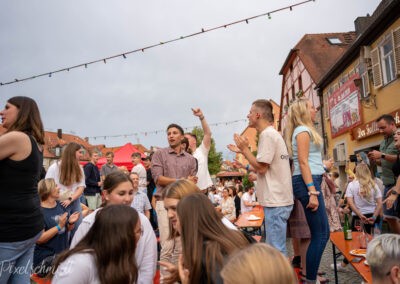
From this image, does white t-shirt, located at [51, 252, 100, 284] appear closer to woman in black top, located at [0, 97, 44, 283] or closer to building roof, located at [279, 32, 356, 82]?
woman in black top, located at [0, 97, 44, 283]

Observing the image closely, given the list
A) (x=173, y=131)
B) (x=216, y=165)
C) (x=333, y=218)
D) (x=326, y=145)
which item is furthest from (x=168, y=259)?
(x=216, y=165)

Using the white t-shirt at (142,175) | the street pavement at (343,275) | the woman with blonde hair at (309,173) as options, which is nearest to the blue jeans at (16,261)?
the woman with blonde hair at (309,173)

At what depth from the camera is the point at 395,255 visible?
190 cm

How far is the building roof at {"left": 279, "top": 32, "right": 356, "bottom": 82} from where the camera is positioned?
69.3ft

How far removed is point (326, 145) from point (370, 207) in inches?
537

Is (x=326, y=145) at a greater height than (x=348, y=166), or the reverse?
(x=326, y=145)

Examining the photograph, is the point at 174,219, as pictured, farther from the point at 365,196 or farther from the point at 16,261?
the point at 365,196

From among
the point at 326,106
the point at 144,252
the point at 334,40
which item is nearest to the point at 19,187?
the point at 144,252

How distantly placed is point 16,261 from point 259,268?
75.7 inches

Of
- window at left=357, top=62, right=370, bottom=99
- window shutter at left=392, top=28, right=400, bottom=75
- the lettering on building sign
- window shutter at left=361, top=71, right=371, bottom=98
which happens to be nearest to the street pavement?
window shutter at left=392, top=28, right=400, bottom=75

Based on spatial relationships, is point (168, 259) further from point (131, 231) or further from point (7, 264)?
point (7, 264)

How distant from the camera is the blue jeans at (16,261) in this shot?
2260 millimetres

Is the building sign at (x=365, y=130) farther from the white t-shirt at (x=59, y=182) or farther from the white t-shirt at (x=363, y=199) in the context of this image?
the white t-shirt at (x=59, y=182)

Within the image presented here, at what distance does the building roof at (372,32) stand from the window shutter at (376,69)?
591 mm
